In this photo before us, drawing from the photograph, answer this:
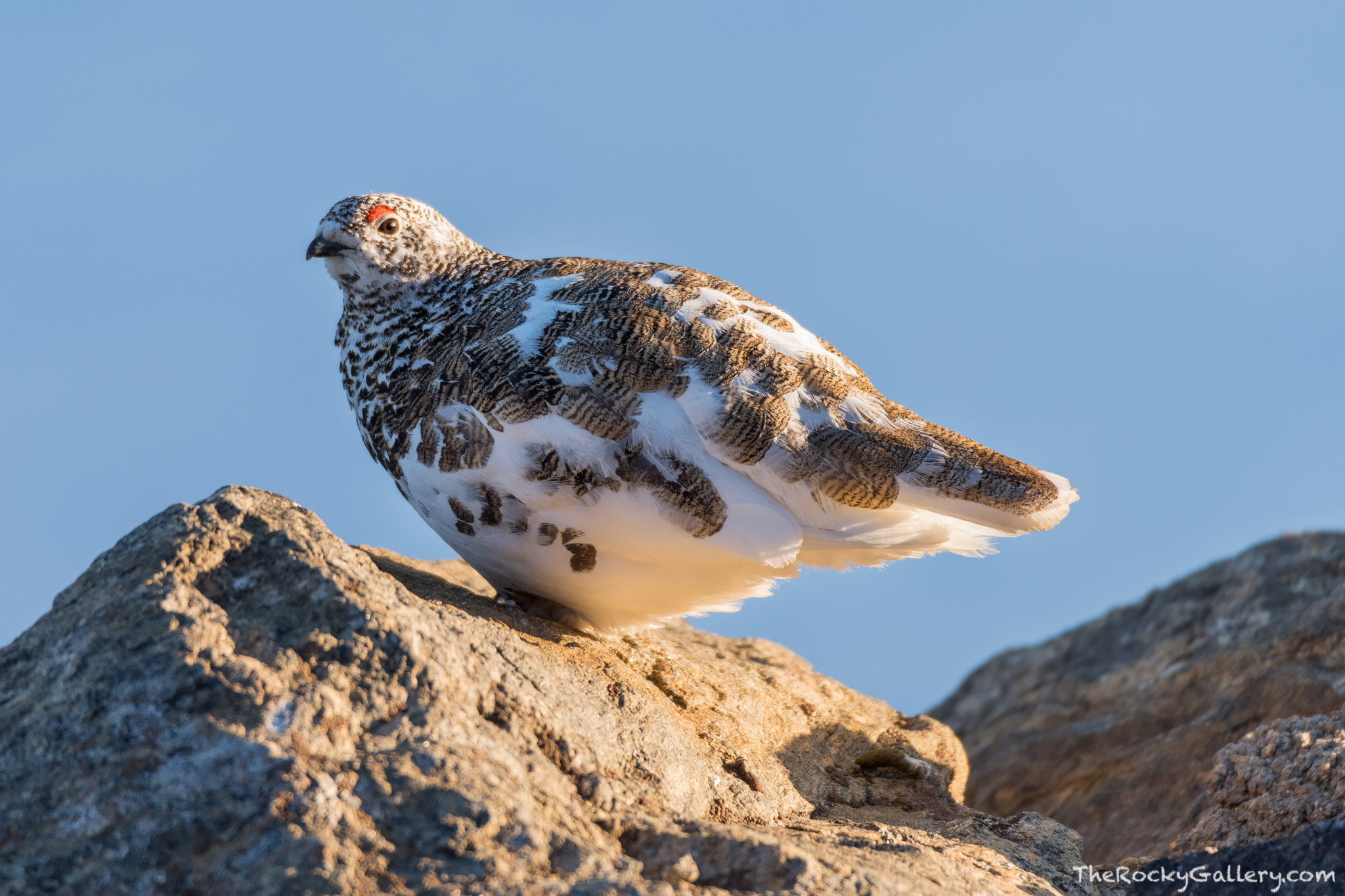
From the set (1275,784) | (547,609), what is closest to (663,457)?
(547,609)

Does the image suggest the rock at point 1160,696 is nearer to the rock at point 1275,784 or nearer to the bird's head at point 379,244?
the rock at point 1275,784

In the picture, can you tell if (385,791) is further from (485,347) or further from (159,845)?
(485,347)

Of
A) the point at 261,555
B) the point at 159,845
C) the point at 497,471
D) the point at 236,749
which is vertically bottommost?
the point at 159,845

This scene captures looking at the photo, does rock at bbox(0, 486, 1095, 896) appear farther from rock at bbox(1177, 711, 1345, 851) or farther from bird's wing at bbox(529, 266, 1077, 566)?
bird's wing at bbox(529, 266, 1077, 566)

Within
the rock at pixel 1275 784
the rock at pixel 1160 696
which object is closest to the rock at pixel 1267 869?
the rock at pixel 1275 784

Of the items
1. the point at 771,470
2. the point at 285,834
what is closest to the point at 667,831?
the point at 285,834

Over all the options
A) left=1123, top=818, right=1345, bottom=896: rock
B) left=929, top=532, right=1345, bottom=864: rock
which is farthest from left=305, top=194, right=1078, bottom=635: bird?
left=929, top=532, right=1345, bottom=864: rock

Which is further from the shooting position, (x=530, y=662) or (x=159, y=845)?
(x=530, y=662)
